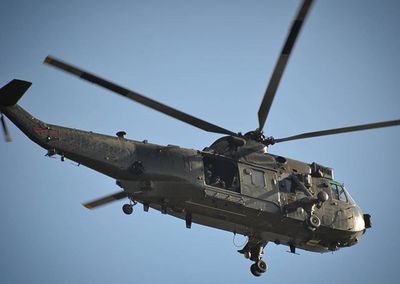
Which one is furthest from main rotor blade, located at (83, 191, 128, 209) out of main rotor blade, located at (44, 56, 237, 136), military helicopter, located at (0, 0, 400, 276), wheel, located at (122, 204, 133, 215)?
main rotor blade, located at (44, 56, 237, 136)

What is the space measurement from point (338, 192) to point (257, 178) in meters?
3.28

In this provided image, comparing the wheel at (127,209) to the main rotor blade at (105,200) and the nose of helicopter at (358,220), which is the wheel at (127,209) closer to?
the main rotor blade at (105,200)

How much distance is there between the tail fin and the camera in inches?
688

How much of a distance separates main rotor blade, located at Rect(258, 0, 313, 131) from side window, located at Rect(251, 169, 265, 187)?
163cm

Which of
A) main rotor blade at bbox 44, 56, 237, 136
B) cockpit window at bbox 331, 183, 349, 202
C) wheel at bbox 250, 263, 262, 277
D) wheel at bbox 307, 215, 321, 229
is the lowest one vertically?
wheel at bbox 250, 263, 262, 277

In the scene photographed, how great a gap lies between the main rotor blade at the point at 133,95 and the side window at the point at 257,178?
2.02 m

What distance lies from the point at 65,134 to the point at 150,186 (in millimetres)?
2752

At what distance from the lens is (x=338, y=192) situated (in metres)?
21.3

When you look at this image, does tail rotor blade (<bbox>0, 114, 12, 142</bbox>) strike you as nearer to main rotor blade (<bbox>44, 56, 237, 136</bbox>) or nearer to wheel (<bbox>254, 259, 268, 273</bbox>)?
main rotor blade (<bbox>44, 56, 237, 136</bbox>)

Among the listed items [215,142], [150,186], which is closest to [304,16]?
[215,142]

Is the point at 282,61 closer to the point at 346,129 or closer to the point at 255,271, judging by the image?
the point at 346,129

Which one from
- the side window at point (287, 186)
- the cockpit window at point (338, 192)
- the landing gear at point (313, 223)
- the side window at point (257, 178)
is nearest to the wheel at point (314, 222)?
the landing gear at point (313, 223)

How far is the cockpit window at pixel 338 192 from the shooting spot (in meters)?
21.1

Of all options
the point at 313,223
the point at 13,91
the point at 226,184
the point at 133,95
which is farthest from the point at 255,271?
the point at 13,91
